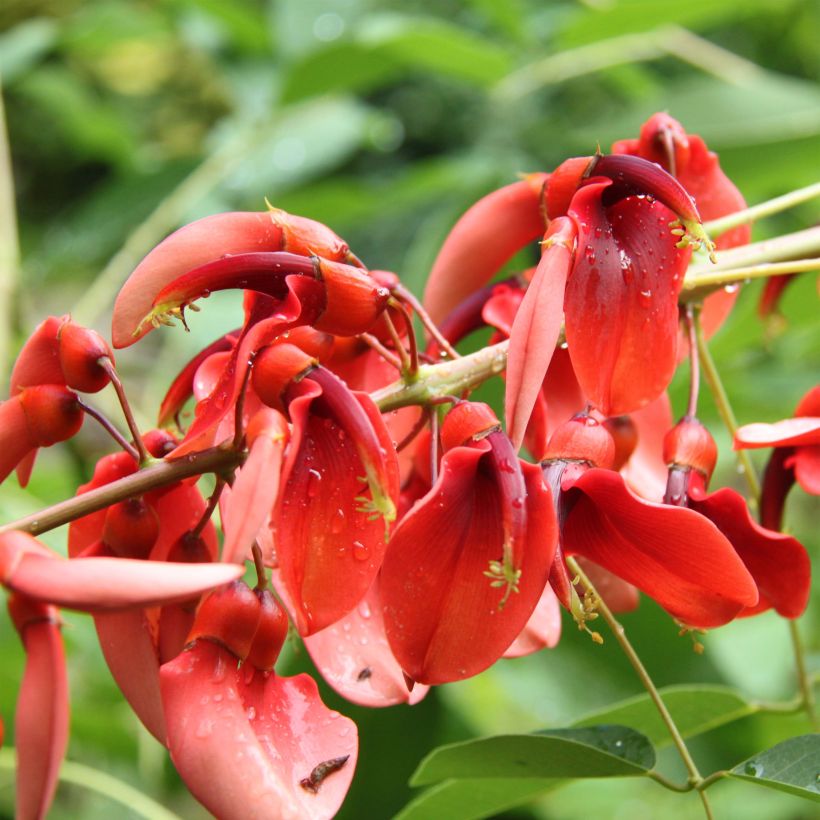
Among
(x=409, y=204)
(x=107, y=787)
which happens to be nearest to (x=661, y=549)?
(x=107, y=787)

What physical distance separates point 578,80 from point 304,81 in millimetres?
2000

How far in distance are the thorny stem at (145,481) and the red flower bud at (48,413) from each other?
0.03 m

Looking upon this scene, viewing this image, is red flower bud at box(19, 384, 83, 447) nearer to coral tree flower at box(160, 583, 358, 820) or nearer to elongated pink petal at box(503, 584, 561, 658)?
coral tree flower at box(160, 583, 358, 820)

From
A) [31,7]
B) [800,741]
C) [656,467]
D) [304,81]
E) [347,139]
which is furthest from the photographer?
[31,7]

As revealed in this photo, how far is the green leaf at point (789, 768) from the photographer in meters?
0.49

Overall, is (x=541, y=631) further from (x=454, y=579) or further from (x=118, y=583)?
(x=118, y=583)

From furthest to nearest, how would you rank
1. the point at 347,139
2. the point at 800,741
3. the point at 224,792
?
the point at 347,139
the point at 800,741
the point at 224,792

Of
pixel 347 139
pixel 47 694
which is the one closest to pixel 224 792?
pixel 47 694

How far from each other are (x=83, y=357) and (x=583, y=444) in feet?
0.70

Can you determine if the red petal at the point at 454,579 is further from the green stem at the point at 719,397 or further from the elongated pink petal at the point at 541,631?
the green stem at the point at 719,397

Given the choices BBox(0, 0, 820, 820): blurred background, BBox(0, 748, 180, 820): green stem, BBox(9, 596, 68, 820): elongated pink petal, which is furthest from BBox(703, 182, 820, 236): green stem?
BBox(0, 748, 180, 820): green stem

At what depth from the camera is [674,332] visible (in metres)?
0.52

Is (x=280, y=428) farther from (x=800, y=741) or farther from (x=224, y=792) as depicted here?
(x=800, y=741)

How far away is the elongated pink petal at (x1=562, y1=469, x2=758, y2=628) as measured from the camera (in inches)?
17.9
